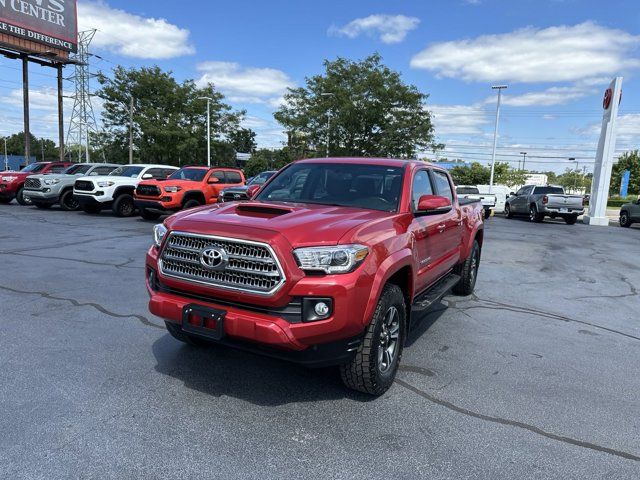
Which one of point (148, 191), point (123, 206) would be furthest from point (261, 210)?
point (123, 206)

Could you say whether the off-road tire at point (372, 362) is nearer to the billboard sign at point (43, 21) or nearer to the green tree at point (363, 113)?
the green tree at point (363, 113)

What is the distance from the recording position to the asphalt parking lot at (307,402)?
2.62 meters

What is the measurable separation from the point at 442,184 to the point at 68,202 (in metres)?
16.1

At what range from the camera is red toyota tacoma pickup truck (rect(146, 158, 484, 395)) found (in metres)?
2.86

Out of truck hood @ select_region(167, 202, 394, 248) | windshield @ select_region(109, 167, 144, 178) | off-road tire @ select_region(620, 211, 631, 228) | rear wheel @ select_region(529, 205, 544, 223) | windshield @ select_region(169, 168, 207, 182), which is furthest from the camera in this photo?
rear wheel @ select_region(529, 205, 544, 223)

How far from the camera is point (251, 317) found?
2902 millimetres

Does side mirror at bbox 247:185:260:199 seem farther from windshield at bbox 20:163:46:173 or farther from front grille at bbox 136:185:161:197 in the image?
windshield at bbox 20:163:46:173

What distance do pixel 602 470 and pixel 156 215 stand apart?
14584mm

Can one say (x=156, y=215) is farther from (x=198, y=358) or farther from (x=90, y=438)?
(x=90, y=438)

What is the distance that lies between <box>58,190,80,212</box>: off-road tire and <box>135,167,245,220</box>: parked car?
407 centimetres

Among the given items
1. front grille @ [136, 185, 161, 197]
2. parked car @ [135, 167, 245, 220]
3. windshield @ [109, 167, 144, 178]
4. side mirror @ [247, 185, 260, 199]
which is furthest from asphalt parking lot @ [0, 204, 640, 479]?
windshield @ [109, 167, 144, 178]

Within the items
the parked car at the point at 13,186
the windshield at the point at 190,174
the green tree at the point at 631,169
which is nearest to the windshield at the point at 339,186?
the windshield at the point at 190,174

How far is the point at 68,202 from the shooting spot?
1731 centimetres

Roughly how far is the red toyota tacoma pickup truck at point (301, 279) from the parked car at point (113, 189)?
13162 millimetres
